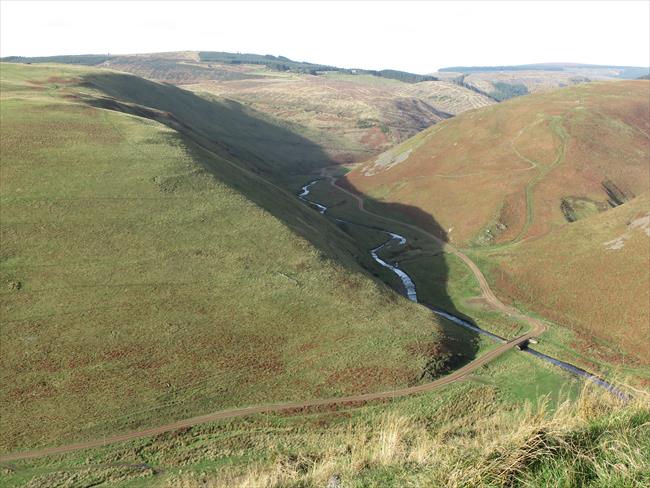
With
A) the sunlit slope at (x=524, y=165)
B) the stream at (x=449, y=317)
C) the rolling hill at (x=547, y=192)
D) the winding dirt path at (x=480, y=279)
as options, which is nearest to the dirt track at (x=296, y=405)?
the winding dirt path at (x=480, y=279)

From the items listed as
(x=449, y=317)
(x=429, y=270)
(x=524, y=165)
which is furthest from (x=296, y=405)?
(x=524, y=165)

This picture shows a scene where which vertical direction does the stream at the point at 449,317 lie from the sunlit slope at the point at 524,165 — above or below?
below

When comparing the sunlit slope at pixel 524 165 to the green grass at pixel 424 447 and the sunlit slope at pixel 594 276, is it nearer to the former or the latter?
the sunlit slope at pixel 594 276

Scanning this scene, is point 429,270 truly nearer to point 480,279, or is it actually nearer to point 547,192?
point 480,279

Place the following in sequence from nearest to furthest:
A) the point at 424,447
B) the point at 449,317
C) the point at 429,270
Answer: the point at 424,447, the point at 449,317, the point at 429,270

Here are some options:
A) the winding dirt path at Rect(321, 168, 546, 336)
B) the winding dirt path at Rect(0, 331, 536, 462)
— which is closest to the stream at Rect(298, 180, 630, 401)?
the winding dirt path at Rect(321, 168, 546, 336)

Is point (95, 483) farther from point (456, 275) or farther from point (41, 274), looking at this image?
point (456, 275)
